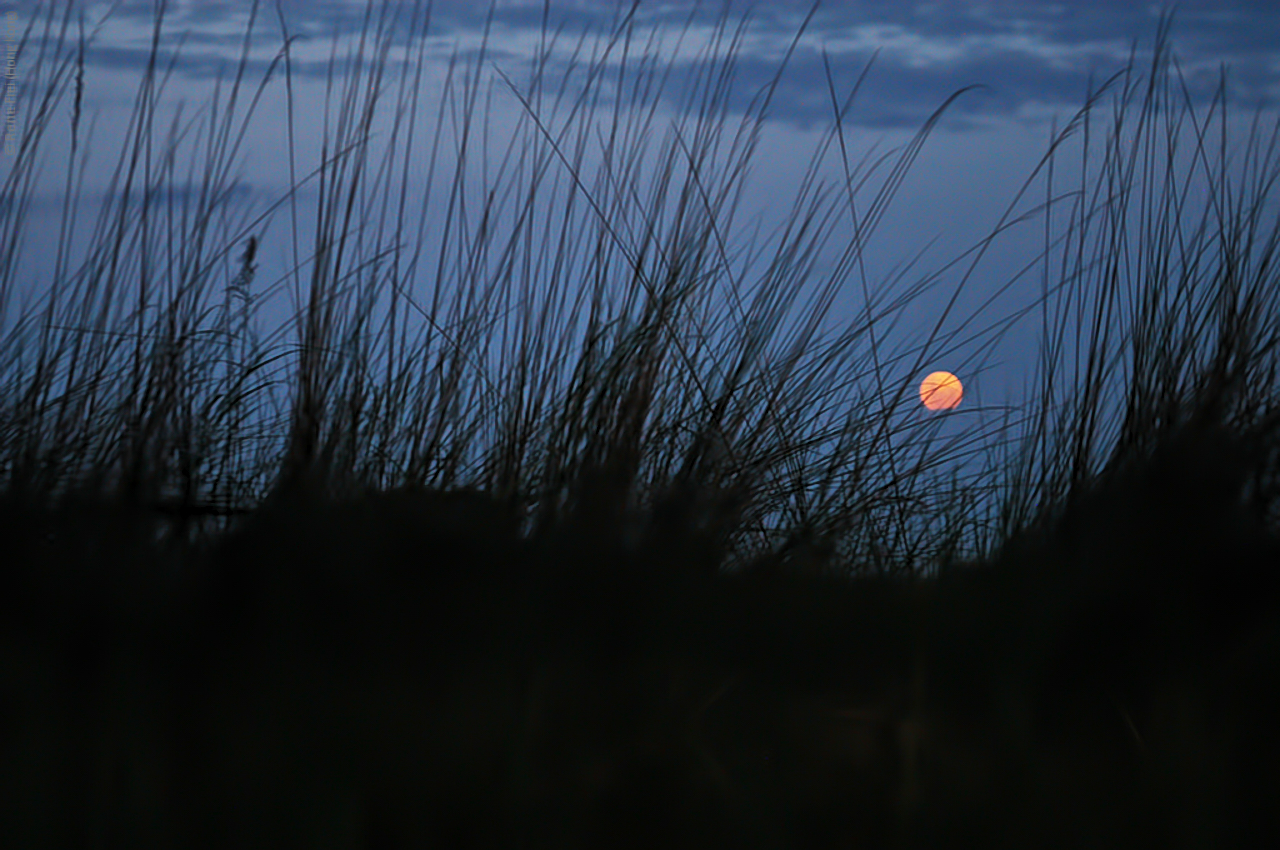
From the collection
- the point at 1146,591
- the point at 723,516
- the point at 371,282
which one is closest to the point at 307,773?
the point at 723,516

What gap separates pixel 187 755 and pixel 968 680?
1.09ft

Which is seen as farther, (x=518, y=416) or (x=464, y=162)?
(x=464, y=162)

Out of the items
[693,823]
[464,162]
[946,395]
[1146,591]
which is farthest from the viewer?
[946,395]

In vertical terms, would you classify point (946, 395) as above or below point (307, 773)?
above

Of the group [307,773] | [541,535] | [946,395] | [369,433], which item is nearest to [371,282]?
[369,433]

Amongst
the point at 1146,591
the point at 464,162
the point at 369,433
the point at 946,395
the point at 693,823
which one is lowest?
the point at 693,823

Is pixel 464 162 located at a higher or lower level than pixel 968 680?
higher

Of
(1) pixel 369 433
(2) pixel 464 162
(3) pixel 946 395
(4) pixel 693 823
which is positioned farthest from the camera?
(3) pixel 946 395

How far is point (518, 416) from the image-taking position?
167cm

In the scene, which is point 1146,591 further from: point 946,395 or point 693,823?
point 946,395

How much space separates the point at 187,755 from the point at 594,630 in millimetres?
176

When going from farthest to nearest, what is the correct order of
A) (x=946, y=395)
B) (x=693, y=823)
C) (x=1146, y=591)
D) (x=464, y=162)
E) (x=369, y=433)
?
(x=946, y=395) < (x=464, y=162) < (x=369, y=433) < (x=1146, y=591) < (x=693, y=823)

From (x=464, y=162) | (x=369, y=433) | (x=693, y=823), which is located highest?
(x=464, y=162)

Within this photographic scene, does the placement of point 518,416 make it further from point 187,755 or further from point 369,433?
point 187,755
